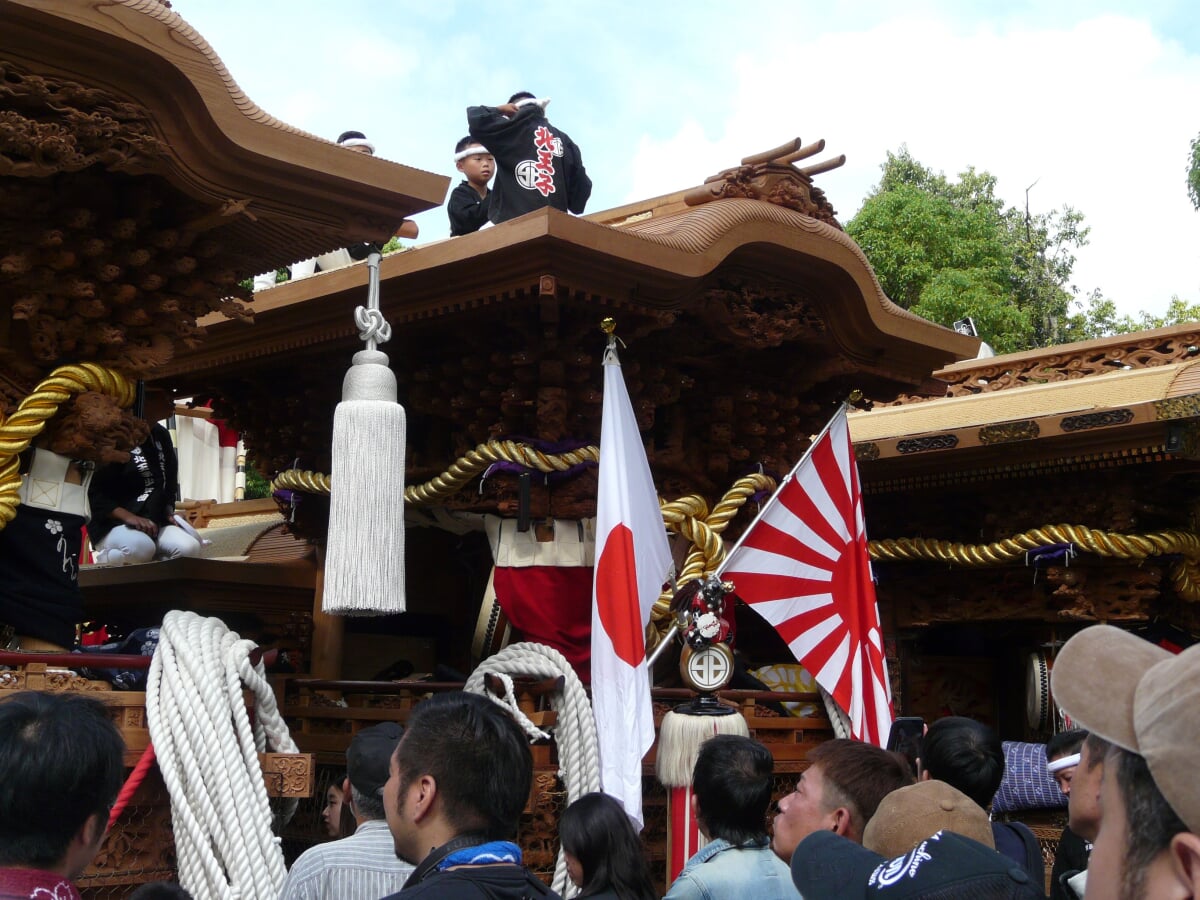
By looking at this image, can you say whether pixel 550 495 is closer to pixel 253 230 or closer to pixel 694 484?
pixel 694 484

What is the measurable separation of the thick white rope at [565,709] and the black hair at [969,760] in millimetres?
2340

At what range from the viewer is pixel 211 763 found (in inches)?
161

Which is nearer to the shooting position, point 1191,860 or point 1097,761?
point 1191,860

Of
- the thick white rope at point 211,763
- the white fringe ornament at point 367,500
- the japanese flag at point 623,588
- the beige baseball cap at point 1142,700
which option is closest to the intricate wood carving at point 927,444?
the japanese flag at point 623,588

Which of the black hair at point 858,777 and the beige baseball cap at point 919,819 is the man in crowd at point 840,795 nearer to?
the black hair at point 858,777

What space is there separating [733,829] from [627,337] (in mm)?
3275

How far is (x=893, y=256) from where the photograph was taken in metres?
18.5

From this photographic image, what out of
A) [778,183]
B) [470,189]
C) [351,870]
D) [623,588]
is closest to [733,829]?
[351,870]

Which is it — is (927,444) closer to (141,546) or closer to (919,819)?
(141,546)

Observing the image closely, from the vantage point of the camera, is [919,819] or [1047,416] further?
[1047,416]

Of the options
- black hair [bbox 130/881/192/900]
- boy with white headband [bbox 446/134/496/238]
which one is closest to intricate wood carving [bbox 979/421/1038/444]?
boy with white headband [bbox 446/134/496/238]

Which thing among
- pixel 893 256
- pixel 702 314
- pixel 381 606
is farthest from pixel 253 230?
pixel 893 256

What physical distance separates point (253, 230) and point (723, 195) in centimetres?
241

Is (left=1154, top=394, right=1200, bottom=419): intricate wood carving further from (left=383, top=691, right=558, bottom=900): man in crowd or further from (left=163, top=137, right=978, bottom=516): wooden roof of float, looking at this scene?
(left=383, top=691, right=558, bottom=900): man in crowd
